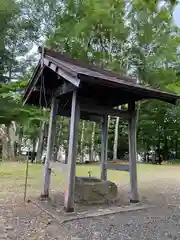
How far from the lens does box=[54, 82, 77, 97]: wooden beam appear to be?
4263 millimetres

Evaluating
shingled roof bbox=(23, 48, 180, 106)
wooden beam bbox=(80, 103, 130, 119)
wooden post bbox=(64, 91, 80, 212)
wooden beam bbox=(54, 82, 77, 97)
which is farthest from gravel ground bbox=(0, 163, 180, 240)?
wooden beam bbox=(54, 82, 77, 97)

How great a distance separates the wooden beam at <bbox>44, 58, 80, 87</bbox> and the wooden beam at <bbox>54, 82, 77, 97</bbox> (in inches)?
11.6

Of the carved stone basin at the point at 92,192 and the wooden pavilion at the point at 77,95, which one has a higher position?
the wooden pavilion at the point at 77,95

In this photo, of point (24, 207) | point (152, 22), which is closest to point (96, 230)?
point (24, 207)

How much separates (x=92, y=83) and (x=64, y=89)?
40.3 inches

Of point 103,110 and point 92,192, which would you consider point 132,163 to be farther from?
point 103,110

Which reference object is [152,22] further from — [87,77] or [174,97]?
[87,77]

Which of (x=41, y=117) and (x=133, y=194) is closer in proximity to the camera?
(x=133, y=194)

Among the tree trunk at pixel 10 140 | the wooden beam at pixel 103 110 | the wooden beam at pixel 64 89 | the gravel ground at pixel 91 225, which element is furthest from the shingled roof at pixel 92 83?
the tree trunk at pixel 10 140

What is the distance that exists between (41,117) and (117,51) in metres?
5.85

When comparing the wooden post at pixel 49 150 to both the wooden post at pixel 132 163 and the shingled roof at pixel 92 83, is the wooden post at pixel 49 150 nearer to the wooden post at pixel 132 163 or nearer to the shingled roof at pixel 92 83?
the shingled roof at pixel 92 83

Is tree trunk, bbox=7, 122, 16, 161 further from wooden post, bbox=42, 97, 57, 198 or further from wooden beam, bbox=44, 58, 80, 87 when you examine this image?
wooden beam, bbox=44, 58, 80, 87

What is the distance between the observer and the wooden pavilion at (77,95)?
3916mm

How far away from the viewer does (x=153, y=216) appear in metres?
3.96
